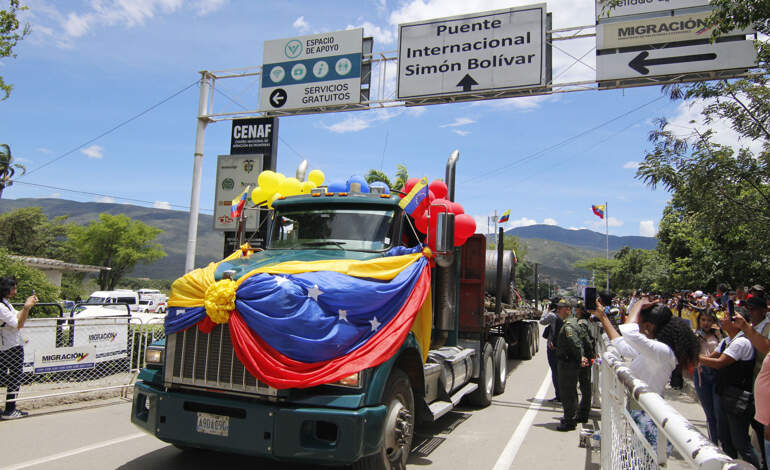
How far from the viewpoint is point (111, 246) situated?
58.5 m

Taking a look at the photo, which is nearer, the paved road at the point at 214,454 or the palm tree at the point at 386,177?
the paved road at the point at 214,454

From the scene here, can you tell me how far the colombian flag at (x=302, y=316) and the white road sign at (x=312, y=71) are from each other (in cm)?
838

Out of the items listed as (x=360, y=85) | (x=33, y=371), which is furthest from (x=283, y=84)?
(x=33, y=371)

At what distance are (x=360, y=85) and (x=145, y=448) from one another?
356 inches

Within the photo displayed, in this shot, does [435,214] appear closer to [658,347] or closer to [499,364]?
[658,347]

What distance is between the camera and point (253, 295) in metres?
4.40

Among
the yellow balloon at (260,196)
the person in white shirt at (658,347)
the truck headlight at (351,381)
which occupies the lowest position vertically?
the truck headlight at (351,381)

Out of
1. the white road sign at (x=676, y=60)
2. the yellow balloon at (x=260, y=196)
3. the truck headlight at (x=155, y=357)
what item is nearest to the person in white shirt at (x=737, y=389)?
the truck headlight at (x=155, y=357)

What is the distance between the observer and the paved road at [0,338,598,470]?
530cm

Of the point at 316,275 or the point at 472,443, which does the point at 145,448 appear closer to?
the point at 316,275

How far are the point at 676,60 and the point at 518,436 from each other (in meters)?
7.54

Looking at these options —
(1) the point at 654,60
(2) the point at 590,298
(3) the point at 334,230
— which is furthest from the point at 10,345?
(1) the point at 654,60

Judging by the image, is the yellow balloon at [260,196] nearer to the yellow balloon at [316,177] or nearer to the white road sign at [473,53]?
the yellow balloon at [316,177]

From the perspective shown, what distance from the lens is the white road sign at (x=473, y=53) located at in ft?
34.5
